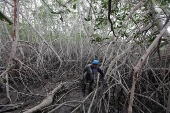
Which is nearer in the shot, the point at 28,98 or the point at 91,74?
the point at 91,74

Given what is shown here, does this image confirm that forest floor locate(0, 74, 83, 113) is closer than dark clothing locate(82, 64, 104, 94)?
Yes

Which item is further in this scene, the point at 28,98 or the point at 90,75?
the point at 28,98

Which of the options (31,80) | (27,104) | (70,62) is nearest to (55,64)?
(70,62)

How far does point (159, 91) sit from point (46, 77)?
2903mm

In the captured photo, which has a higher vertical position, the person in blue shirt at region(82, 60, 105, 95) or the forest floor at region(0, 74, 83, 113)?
the person in blue shirt at region(82, 60, 105, 95)

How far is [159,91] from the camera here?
2512 mm

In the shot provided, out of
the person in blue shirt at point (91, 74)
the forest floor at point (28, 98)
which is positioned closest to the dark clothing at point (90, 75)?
the person in blue shirt at point (91, 74)

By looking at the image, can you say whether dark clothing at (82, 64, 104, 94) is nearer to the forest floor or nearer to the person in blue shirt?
the person in blue shirt

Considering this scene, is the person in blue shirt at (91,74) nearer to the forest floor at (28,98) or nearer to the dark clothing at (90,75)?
Result: the dark clothing at (90,75)

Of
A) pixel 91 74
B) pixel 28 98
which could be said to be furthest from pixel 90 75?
pixel 28 98

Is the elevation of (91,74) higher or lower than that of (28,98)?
higher

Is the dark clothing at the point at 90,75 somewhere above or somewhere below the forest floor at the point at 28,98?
above

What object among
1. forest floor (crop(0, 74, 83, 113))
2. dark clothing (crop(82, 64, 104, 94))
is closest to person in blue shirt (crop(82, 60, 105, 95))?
dark clothing (crop(82, 64, 104, 94))

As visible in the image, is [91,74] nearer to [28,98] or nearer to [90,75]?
[90,75]
